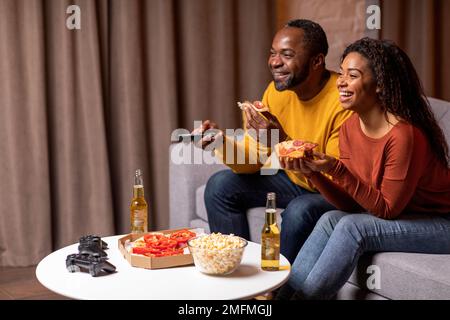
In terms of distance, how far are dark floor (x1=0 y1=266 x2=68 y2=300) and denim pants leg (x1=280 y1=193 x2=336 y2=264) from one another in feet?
3.15

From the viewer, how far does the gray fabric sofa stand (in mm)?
1590

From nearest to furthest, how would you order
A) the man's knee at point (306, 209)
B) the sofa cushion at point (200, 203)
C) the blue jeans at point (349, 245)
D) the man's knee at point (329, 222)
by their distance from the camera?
1. the blue jeans at point (349, 245)
2. the man's knee at point (329, 222)
3. the man's knee at point (306, 209)
4. the sofa cushion at point (200, 203)

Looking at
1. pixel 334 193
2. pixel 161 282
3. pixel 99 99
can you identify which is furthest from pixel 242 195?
pixel 99 99

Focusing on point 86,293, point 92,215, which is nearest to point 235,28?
point 92,215

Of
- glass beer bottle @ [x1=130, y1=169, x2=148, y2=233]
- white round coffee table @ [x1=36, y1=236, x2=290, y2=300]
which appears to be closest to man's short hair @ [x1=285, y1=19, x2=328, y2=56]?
glass beer bottle @ [x1=130, y1=169, x2=148, y2=233]

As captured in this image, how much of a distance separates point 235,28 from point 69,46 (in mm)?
970

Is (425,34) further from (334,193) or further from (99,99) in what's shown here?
(99,99)

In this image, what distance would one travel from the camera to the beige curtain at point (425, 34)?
2.86m

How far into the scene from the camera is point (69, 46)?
9.42 ft

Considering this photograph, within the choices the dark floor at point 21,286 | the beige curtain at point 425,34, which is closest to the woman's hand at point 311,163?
the dark floor at point 21,286

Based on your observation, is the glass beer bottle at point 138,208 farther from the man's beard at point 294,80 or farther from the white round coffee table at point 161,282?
the man's beard at point 294,80

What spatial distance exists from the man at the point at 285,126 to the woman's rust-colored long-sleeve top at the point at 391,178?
0.20m

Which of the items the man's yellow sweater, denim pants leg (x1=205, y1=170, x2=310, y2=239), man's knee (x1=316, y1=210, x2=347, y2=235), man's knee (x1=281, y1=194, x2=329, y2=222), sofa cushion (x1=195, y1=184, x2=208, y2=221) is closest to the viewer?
man's knee (x1=316, y1=210, x2=347, y2=235)

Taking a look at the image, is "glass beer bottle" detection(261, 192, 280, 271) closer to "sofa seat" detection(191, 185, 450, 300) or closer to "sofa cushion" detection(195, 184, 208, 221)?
"sofa seat" detection(191, 185, 450, 300)
